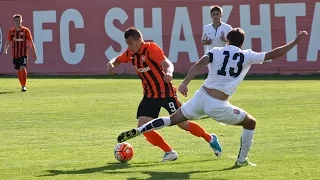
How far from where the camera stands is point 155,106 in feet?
38.6

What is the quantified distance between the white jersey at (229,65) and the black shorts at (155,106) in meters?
1.40

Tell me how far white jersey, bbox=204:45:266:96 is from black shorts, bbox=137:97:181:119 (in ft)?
4.61

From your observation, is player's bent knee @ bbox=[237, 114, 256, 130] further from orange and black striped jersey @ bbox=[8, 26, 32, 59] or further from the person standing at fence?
orange and black striped jersey @ bbox=[8, 26, 32, 59]

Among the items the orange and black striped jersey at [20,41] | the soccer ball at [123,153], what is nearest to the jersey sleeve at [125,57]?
the soccer ball at [123,153]

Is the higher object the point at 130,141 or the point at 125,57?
the point at 125,57

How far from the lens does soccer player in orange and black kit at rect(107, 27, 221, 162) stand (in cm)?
1154

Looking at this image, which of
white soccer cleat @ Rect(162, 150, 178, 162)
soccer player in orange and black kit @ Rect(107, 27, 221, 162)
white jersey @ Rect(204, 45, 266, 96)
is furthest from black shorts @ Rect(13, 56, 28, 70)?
white jersey @ Rect(204, 45, 266, 96)

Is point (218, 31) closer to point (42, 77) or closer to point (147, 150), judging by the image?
point (147, 150)

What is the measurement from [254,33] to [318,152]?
686 inches

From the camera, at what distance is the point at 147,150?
500 inches

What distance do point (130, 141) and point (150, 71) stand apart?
2241mm

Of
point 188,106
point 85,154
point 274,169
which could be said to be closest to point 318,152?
point 274,169

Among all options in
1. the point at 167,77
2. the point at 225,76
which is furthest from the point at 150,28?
the point at 225,76

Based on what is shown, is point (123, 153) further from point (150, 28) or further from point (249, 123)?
point (150, 28)
